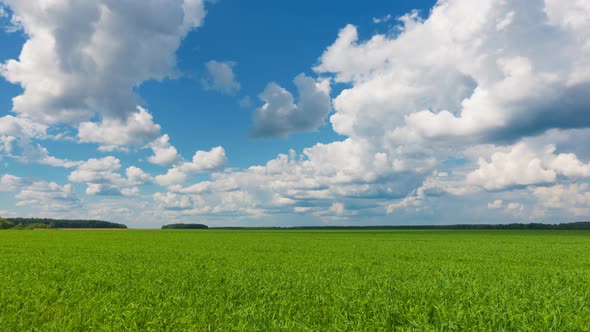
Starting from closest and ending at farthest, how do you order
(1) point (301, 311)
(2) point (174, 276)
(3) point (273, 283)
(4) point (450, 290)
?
1. (1) point (301, 311)
2. (4) point (450, 290)
3. (3) point (273, 283)
4. (2) point (174, 276)

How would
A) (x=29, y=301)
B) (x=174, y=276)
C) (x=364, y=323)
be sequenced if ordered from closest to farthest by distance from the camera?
(x=364, y=323)
(x=29, y=301)
(x=174, y=276)

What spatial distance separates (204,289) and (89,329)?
372cm

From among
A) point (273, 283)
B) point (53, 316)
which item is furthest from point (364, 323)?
point (53, 316)

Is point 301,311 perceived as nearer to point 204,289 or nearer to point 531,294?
point 204,289

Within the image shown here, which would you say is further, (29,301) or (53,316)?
(29,301)

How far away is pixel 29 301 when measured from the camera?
968cm

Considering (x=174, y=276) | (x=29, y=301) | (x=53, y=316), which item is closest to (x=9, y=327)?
(x=53, y=316)

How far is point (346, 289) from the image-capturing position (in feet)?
35.1

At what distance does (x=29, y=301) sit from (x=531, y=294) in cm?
1482

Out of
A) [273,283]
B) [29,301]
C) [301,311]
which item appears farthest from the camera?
Result: [273,283]

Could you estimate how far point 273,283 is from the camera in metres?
12.1

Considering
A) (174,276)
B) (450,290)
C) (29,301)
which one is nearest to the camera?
(29,301)

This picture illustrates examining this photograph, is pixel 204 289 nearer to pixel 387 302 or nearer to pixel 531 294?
pixel 387 302

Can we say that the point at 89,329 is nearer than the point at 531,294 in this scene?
Yes
